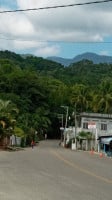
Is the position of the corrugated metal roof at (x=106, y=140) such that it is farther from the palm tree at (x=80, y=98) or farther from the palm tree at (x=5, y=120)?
the palm tree at (x=80, y=98)

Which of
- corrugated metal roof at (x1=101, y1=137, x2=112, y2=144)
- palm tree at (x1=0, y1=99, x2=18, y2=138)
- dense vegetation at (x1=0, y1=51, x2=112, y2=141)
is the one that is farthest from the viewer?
dense vegetation at (x1=0, y1=51, x2=112, y2=141)

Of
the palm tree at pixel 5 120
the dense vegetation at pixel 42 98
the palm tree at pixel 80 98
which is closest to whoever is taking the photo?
the palm tree at pixel 5 120

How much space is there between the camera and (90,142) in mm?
84125

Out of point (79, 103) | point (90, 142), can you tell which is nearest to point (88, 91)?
point (79, 103)

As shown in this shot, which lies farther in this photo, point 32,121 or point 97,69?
point 97,69

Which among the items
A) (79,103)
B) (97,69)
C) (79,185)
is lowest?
(79,185)

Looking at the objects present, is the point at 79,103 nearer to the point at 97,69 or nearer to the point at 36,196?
the point at 97,69

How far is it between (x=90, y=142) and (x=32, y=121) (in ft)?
82.6

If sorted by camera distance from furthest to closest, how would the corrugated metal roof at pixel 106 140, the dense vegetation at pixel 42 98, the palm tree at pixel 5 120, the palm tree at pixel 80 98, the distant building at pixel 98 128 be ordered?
the palm tree at pixel 80 98
the dense vegetation at pixel 42 98
the distant building at pixel 98 128
the corrugated metal roof at pixel 106 140
the palm tree at pixel 5 120

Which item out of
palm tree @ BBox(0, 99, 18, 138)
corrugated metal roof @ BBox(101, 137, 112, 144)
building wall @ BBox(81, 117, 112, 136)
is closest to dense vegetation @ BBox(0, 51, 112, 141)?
building wall @ BBox(81, 117, 112, 136)

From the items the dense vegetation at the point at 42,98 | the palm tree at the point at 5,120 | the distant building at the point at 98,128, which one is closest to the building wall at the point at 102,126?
the distant building at the point at 98,128

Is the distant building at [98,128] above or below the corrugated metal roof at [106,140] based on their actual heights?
above

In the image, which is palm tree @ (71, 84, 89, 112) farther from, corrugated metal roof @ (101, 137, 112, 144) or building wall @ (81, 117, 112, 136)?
corrugated metal roof @ (101, 137, 112, 144)

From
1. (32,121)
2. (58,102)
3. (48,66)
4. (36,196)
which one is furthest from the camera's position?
(48,66)
